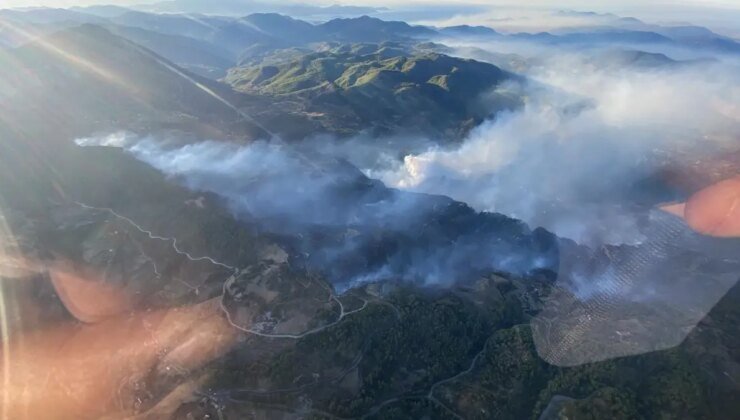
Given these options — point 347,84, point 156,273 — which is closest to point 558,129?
point 347,84

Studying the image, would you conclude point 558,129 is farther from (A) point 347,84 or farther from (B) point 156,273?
(B) point 156,273

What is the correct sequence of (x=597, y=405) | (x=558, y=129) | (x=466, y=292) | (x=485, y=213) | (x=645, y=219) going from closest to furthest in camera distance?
(x=597, y=405)
(x=466, y=292)
(x=485, y=213)
(x=645, y=219)
(x=558, y=129)

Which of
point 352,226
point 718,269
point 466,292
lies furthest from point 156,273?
point 718,269

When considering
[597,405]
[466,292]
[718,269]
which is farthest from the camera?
[718,269]

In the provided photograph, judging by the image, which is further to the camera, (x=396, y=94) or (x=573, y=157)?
(x=396, y=94)

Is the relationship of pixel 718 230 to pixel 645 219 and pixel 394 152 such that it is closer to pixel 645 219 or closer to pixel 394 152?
pixel 645 219

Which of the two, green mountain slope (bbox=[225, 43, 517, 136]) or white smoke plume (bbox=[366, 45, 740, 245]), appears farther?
green mountain slope (bbox=[225, 43, 517, 136])

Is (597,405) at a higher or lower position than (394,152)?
higher

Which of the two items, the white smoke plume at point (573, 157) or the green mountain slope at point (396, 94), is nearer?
the white smoke plume at point (573, 157)

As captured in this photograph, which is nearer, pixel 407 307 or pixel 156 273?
pixel 407 307
